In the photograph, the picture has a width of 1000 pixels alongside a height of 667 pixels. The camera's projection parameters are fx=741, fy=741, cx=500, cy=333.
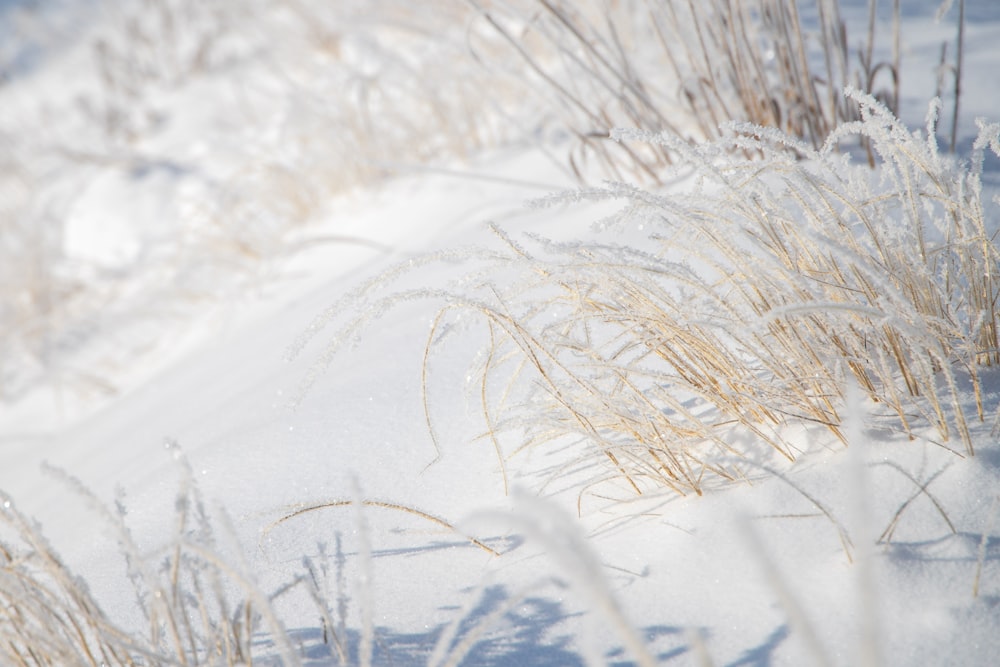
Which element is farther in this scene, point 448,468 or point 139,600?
point 448,468

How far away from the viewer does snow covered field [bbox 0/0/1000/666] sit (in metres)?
0.65

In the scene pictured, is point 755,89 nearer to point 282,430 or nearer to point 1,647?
point 282,430

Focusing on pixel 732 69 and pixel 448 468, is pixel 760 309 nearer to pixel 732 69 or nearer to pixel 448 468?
pixel 448 468

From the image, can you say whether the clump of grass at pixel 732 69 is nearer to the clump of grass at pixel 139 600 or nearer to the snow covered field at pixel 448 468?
the snow covered field at pixel 448 468

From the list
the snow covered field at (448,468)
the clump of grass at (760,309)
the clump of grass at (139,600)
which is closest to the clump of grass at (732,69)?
the snow covered field at (448,468)

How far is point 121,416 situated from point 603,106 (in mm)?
1441

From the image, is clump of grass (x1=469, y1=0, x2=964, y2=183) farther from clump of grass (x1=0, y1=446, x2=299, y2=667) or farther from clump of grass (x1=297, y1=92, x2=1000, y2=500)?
clump of grass (x1=0, y1=446, x2=299, y2=667)

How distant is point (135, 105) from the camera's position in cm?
574

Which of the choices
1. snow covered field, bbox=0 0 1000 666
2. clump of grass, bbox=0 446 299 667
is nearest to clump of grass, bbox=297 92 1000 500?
snow covered field, bbox=0 0 1000 666

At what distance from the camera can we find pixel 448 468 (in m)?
0.98

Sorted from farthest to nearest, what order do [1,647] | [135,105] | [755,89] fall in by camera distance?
[135,105]
[755,89]
[1,647]

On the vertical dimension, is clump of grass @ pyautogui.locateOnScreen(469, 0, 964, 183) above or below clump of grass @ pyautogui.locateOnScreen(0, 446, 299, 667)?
above

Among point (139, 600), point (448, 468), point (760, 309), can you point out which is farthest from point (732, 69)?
point (139, 600)

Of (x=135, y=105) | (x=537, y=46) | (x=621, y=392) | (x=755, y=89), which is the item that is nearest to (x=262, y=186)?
(x=537, y=46)
